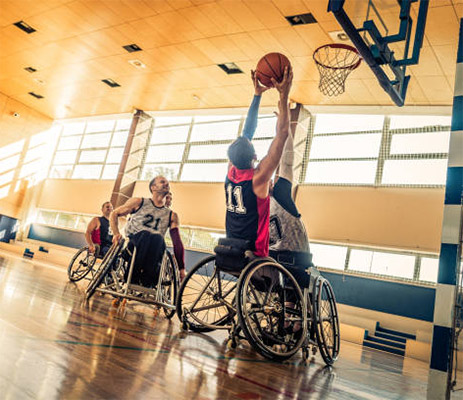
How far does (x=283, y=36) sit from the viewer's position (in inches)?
284

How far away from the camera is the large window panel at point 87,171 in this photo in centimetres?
1473

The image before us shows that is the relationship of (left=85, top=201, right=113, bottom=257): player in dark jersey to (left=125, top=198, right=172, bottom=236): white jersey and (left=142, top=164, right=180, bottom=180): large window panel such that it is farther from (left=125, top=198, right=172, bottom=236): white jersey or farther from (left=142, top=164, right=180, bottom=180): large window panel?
(left=142, top=164, right=180, bottom=180): large window panel

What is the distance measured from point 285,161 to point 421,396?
4.92 ft

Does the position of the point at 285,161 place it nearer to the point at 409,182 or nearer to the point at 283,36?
the point at 283,36

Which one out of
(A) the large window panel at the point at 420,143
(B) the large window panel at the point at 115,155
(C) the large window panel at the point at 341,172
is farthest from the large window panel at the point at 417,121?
(B) the large window panel at the point at 115,155

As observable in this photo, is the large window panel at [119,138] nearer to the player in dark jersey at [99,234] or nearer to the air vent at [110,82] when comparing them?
the air vent at [110,82]

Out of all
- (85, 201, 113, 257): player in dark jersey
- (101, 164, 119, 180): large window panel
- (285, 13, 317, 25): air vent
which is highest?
(285, 13, 317, 25): air vent

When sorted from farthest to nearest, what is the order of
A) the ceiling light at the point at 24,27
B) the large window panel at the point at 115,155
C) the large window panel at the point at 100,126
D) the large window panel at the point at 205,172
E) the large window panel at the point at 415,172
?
the large window panel at the point at 100,126 < the large window panel at the point at 115,155 < the large window panel at the point at 205,172 < the ceiling light at the point at 24,27 < the large window panel at the point at 415,172

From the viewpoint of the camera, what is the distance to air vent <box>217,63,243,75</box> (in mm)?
8719

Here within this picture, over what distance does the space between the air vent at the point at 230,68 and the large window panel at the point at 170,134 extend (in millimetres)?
4044

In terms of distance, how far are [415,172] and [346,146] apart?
1703 mm

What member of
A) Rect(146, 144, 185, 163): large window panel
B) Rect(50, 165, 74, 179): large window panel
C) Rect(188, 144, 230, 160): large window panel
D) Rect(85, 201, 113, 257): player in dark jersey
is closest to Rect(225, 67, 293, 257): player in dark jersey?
Rect(85, 201, 113, 257): player in dark jersey

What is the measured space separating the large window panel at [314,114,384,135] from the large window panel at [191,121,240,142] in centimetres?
257

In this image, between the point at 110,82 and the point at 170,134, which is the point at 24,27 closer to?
the point at 110,82
